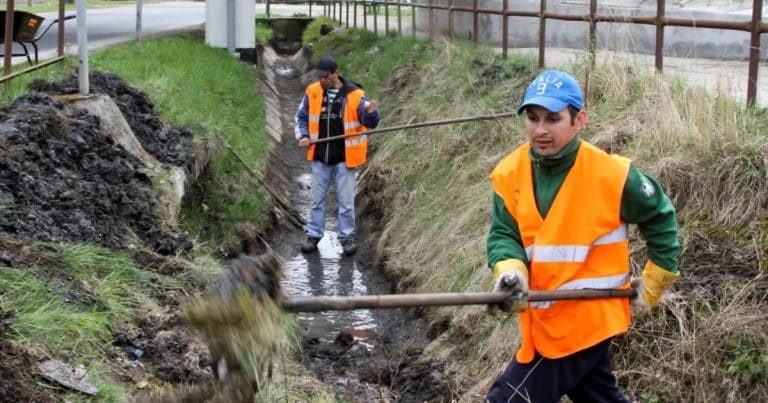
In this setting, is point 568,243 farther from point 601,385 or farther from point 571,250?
point 601,385

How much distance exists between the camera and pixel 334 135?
31.4ft

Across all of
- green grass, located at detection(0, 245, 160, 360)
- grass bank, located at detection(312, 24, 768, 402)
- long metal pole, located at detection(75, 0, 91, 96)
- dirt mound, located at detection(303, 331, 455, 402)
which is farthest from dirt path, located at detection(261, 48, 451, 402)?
long metal pole, located at detection(75, 0, 91, 96)

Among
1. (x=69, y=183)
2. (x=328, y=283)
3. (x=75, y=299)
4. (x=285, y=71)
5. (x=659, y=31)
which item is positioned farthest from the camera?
(x=285, y=71)

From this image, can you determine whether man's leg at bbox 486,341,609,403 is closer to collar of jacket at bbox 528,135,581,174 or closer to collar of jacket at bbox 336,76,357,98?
collar of jacket at bbox 528,135,581,174

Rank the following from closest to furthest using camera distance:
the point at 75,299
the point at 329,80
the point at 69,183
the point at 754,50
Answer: the point at 75,299
the point at 754,50
the point at 69,183
the point at 329,80

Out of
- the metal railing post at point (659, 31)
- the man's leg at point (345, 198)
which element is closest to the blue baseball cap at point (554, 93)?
the metal railing post at point (659, 31)

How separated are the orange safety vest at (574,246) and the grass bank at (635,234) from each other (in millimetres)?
1210

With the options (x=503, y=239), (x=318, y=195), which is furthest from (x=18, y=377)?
(x=318, y=195)

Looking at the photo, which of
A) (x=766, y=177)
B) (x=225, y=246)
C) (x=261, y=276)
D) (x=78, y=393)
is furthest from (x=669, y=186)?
(x=225, y=246)

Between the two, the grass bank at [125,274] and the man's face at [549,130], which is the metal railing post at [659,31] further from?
the man's face at [549,130]

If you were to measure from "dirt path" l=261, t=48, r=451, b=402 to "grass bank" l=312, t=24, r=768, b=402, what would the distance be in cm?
23

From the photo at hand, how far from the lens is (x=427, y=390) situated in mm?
5926

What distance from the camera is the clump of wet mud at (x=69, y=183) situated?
18.3ft

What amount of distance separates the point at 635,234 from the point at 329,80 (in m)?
4.64
